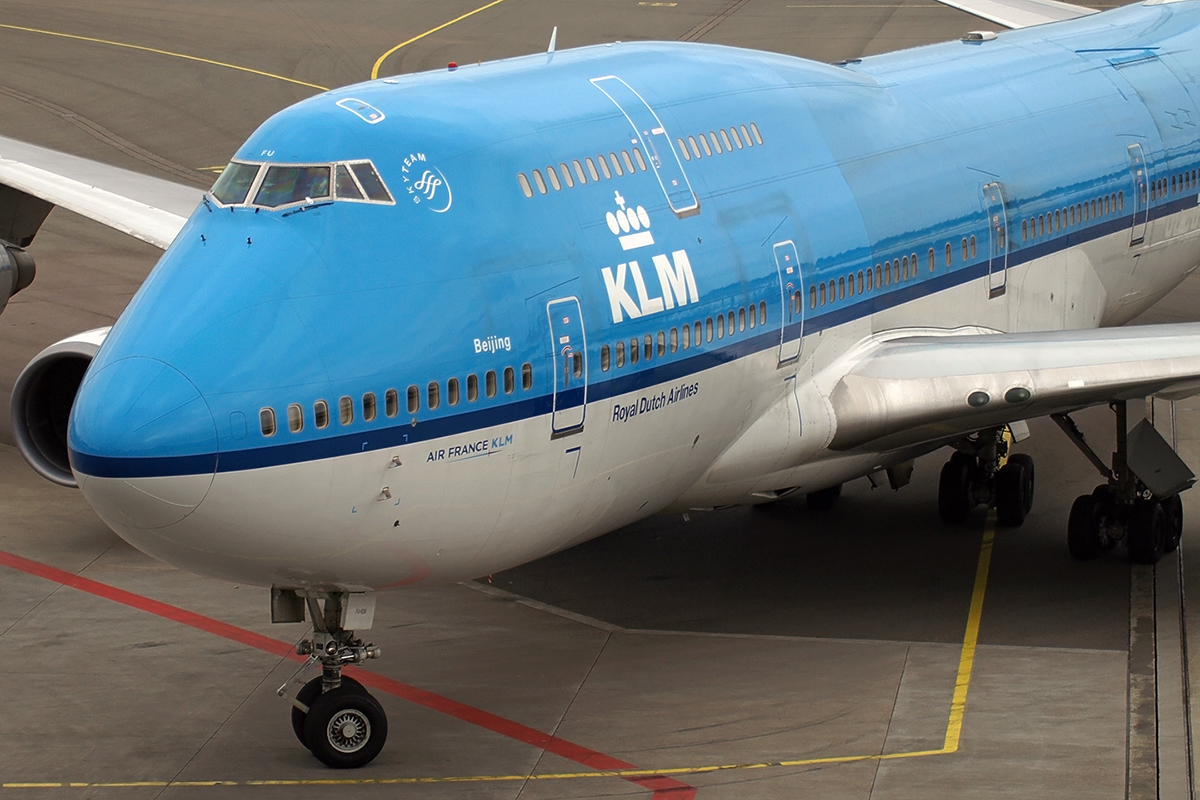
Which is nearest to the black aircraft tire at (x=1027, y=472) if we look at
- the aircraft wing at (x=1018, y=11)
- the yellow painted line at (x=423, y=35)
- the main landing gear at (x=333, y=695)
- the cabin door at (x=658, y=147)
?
the cabin door at (x=658, y=147)

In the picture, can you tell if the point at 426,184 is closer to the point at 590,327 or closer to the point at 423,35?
the point at 590,327

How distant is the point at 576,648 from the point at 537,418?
4607 mm

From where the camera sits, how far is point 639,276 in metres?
15.9

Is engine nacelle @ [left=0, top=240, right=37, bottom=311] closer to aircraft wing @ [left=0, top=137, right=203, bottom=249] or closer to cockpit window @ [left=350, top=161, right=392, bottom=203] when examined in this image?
aircraft wing @ [left=0, top=137, right=203, bottom=249]

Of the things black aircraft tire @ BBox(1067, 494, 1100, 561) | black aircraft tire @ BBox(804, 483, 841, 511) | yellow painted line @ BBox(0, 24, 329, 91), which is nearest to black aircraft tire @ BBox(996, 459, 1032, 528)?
black aircraft tire @ BBox(1067, 494, 1100, 561)

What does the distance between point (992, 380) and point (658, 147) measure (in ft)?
13.8

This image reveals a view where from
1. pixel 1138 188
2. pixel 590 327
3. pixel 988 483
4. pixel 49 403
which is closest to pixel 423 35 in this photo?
pixel 1138 188

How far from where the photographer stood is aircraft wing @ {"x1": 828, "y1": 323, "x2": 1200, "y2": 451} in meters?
18.1

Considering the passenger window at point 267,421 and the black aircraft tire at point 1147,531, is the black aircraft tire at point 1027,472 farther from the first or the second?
the passenger window at point 267,421

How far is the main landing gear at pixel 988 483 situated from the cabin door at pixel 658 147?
6.75 m

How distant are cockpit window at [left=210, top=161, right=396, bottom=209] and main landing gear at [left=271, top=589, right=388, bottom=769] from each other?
3.24m

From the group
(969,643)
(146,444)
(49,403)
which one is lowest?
(969,643)

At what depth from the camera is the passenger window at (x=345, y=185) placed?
565 inches

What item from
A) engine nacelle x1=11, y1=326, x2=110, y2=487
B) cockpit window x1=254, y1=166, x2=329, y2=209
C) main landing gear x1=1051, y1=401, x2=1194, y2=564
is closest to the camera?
cockpit window x1=254, y1=166, x2=329, y2=209
